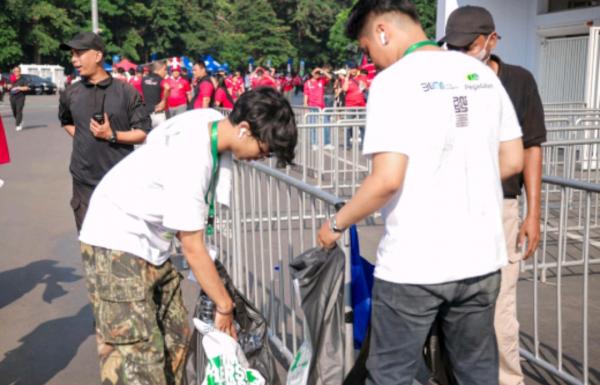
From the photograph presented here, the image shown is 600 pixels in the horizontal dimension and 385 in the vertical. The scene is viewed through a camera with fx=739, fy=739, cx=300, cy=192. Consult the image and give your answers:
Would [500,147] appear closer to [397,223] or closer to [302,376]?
[397,223]

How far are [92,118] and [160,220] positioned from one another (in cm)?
218

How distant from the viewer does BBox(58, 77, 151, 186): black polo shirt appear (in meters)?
4.99

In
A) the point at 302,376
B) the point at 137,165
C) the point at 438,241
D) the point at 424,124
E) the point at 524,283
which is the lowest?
the point at 524,283

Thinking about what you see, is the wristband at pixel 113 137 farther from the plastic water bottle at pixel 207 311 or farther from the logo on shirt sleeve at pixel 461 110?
the logo on shirt sleeve at pixel 461 110

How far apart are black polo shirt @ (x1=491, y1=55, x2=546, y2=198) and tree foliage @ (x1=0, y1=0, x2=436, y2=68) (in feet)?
190

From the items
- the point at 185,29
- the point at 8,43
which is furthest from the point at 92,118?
the point at 185,29

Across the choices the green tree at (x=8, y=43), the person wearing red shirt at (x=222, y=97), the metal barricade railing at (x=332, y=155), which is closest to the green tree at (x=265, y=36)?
the green tree at (x=8, y=43)

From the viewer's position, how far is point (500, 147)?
287cm

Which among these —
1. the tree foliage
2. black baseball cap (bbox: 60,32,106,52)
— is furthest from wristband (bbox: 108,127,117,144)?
the tree foliage

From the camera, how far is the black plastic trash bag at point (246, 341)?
3.11 m

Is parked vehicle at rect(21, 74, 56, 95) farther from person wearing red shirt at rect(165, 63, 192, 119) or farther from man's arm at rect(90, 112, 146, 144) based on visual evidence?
man's arm at rect(90, 112, 146, 144)

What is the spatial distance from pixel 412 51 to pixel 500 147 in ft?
1.95

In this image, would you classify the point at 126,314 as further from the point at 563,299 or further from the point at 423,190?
the point at 563,299

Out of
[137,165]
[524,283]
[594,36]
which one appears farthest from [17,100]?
[137,165]
